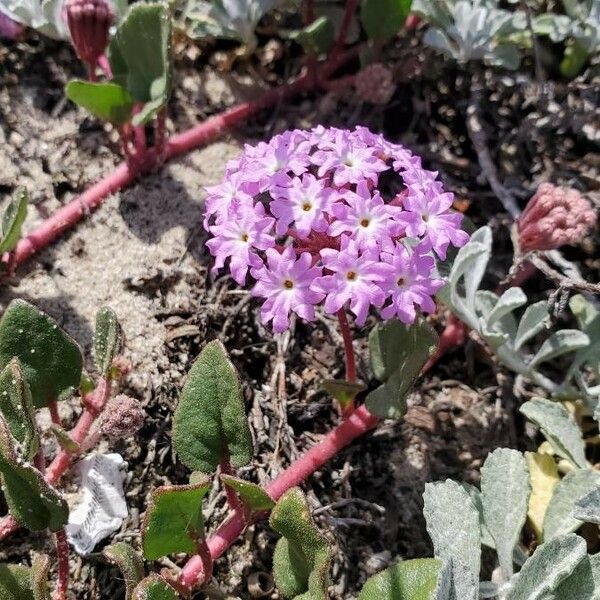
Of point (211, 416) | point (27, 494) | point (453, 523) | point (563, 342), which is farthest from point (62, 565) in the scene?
point (563, 342)

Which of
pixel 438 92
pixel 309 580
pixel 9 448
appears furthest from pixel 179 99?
pixel 309 580

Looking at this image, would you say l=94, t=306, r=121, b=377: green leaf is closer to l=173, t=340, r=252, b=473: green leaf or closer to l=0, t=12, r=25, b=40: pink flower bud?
l=173, t=340, r=252, b=473: green leaf

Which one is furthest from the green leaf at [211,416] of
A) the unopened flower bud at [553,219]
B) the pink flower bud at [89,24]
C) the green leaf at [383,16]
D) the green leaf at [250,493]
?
the green leaf at [383,16]

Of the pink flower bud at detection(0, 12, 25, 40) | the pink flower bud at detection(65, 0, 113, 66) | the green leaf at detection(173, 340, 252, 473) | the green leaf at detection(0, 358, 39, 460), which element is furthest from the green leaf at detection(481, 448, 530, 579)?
the pink flower bud at detection(0, 12, 25, 40)

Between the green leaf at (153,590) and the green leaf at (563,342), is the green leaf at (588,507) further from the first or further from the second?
the green leaf at (153,590)

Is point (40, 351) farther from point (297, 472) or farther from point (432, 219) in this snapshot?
point (432, 219)

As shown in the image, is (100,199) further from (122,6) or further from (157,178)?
(122,6)
